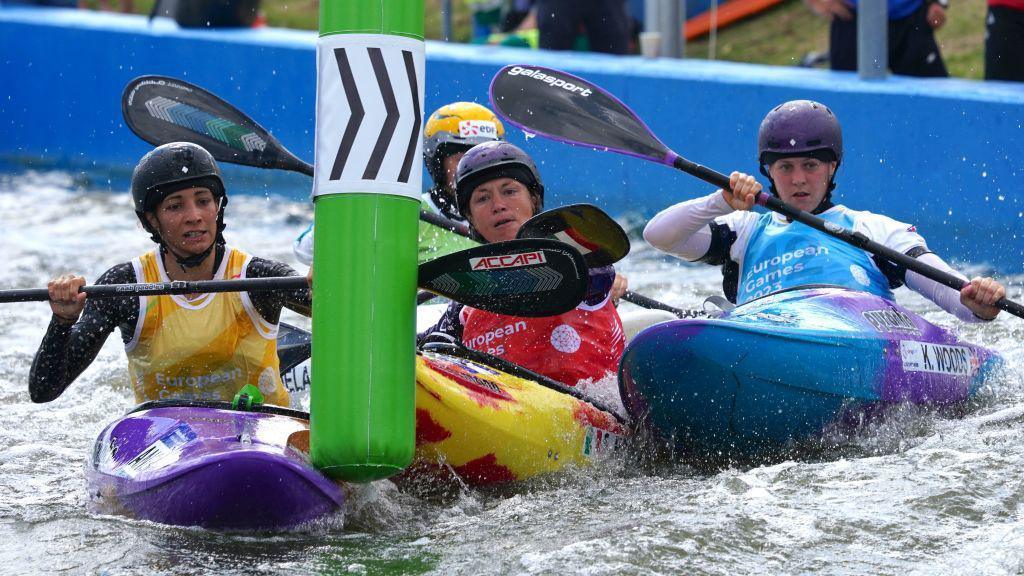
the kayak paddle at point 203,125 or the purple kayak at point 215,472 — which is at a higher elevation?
the kayak paddle at point 203,125

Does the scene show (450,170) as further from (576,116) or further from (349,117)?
(349,117)

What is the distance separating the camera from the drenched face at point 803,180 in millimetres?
5414

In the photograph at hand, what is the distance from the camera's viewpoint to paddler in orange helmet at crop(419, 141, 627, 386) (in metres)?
4.98

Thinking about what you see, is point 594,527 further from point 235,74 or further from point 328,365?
point 235,74

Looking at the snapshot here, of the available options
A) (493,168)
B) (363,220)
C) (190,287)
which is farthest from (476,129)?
(363,220)

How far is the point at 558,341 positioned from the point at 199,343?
117 centimetres

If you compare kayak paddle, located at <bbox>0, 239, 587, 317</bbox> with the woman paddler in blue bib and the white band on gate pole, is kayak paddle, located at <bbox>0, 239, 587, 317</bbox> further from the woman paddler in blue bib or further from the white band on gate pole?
the woman paddler in blue bib

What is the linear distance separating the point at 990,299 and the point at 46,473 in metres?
3.24

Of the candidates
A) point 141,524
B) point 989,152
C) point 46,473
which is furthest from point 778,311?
point 989,152

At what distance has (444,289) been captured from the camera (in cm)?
394

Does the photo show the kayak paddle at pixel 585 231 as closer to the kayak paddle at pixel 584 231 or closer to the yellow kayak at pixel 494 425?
the kayak paddle at pixel 584 231

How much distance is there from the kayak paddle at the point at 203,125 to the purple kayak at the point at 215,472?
1.60m

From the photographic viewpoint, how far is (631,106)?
9320 millimetres

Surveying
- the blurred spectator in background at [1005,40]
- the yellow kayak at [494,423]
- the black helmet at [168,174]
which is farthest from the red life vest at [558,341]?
the blurred spectator in background at [1005,40]
